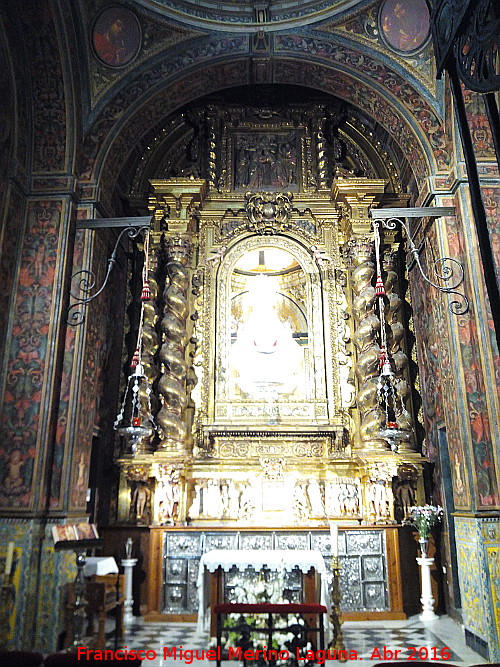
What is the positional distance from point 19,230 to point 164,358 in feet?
9.93

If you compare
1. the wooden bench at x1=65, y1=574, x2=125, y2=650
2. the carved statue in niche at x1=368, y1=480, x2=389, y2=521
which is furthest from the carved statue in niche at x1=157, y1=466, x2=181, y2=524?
the carved statue in niche at x1=368, y1=480, x2=389, y2=521

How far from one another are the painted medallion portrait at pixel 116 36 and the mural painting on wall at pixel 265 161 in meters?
2.95

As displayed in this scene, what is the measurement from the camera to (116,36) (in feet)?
28.3

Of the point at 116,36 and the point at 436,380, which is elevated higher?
the point at 116,36

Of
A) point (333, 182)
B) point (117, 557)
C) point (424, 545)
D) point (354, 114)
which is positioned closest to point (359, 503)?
point (424, 545)

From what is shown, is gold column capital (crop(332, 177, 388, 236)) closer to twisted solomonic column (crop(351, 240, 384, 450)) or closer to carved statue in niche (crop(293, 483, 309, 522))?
twisted solomonic column (crop(351, 240, 384, 450))

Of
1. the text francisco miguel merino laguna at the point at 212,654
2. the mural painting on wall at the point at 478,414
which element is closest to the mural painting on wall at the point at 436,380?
the mural painting on wall at the point at 478,414

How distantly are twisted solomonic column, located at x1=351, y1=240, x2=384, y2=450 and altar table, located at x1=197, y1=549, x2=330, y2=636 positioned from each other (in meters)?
2.81

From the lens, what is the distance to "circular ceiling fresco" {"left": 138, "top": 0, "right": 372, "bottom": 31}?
8719 millimetres

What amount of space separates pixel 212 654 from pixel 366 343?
209 inches

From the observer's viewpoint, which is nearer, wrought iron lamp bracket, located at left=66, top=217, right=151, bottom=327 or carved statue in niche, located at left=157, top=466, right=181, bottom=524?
A: wrought iron lamp bracket, located at left=66, top=217, right=151, bottom=327

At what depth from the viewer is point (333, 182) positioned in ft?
→ 34.2

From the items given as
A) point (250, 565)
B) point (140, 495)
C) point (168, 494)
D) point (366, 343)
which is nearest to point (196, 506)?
point (168, 494)

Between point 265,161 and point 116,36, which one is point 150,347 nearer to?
point 265,161
